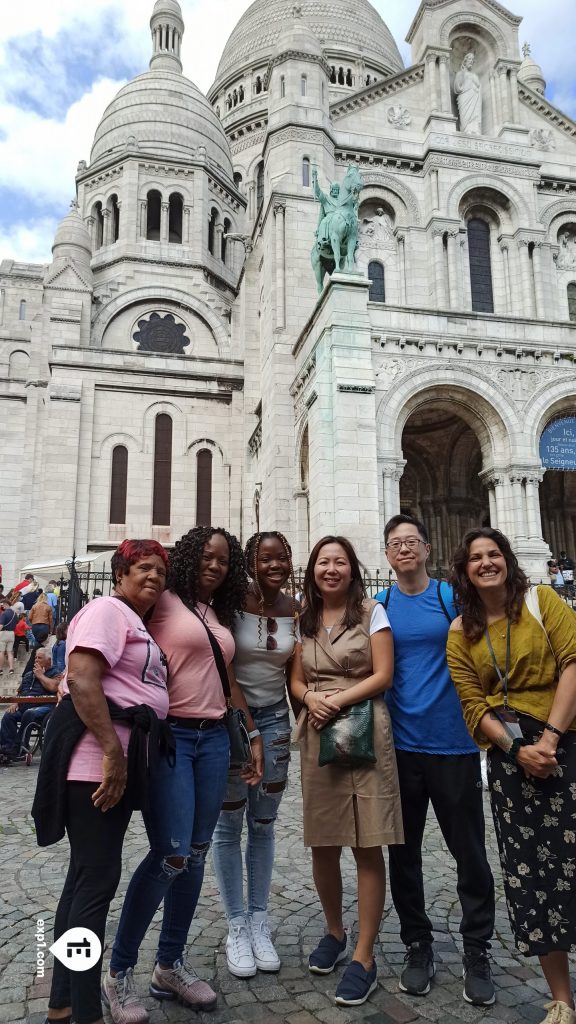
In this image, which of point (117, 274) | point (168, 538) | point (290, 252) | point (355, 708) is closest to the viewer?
point (355, 708)

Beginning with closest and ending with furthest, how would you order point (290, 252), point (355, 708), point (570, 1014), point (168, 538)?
point (570, 1014), point (355, 708), point (290, 252), point (168, 538)

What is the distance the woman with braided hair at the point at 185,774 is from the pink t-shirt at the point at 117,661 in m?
0.21

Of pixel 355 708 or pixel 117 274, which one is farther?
pixel 117 274

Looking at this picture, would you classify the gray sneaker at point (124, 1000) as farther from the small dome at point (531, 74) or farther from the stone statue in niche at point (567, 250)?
the small dome at point (531, 74)

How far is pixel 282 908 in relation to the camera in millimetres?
4453

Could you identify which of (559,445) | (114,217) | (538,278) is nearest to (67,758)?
(559,445)

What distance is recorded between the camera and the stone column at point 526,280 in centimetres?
Answer: 2148

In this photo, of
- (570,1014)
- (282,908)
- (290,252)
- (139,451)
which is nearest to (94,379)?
(139,451)

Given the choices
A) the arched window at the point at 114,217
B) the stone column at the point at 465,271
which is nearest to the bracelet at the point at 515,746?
the stone column at the point at 465,271

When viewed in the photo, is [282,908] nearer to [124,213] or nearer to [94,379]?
[94,379]

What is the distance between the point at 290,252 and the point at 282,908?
18718 millimetres

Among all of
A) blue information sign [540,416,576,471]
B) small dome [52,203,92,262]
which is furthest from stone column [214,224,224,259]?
blue information sign [540,416,576,471]

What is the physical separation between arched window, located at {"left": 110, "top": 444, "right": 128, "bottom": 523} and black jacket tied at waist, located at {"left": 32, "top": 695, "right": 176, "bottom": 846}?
841 inches

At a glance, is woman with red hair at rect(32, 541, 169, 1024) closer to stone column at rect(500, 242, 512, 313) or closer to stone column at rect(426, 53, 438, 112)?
stone column at rect(500, 242, 512, 313)
